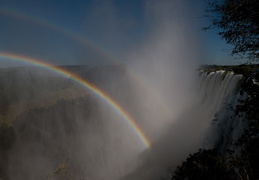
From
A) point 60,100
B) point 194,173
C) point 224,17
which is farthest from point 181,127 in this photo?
point 60,100

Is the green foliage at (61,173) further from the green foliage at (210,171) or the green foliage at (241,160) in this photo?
the green foliage at (241,160)

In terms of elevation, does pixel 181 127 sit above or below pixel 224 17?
above

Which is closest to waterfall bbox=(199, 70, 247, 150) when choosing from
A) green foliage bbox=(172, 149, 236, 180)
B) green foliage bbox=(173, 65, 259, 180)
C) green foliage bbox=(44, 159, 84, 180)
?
green foliage bbox=(173, 65, 259, 180)

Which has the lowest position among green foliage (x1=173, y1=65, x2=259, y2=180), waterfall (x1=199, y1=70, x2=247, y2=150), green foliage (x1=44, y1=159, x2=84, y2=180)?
green foliage (x1=173, y1=65, x2=259, y2=180)

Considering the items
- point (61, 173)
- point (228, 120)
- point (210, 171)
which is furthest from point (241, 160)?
point (61, 173)

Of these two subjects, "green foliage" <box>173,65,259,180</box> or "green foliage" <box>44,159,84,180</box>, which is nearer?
"green foliage" <box>173,65,259,180</box>

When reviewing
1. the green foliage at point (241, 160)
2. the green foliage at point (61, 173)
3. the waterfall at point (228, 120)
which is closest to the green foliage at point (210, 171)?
the green foliage at point (241, 160)

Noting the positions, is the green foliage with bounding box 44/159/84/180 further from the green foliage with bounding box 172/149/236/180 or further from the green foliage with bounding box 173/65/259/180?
the green foliage with bounding box 173/65/259/180

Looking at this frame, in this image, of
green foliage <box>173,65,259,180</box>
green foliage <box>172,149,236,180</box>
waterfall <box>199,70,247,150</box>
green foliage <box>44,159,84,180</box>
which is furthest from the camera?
green foliage <box>44,159,84,180</box>

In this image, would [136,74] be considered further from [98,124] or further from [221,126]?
[221,126]

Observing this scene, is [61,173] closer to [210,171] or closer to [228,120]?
[210,171]

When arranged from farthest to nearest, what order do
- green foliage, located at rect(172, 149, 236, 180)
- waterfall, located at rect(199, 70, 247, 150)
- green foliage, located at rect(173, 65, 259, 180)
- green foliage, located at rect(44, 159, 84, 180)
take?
green foliage, located at rect(44, 159, 84, 180), waterfall, located at rect(199, 70, 247, 150), green foliage, located at rect(172, 149, 236, 180), green foliage, located at rect(173, 65, 259, 180)
